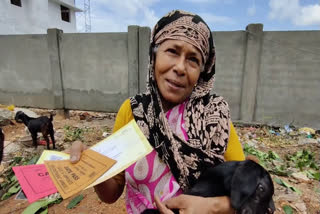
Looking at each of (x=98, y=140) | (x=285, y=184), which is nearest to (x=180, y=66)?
(x=285, y=184)

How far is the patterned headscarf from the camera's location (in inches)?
43.8

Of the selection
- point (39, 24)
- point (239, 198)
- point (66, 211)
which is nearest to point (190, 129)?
point (239, 198)

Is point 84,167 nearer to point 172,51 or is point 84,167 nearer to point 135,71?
point 172,51

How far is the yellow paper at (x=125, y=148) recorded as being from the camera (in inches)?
31.8

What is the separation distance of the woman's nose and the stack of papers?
39cm

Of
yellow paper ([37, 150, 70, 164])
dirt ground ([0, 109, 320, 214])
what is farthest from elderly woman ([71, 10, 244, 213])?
dirt ground ([0, 109, 320, 214])

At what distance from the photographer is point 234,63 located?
5445 millimetres

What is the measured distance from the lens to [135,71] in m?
5.91

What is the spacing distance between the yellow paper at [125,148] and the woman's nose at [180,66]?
38 cm

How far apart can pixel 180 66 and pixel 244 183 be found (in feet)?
2.16

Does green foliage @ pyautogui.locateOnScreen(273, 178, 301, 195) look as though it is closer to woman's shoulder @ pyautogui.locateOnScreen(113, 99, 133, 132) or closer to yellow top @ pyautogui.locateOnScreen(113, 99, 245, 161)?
yellow top @ pyautogui.locateOnScreen(113, 99, 245, 161)

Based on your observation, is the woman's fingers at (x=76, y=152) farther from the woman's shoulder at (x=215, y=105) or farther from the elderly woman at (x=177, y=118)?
the woman's shoulder at (x=215, y=105)

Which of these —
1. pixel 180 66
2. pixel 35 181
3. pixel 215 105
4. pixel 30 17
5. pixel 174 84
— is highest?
pixel 30 17

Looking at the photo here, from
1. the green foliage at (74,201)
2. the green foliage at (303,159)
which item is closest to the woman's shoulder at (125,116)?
the green foliage at (74,201)
